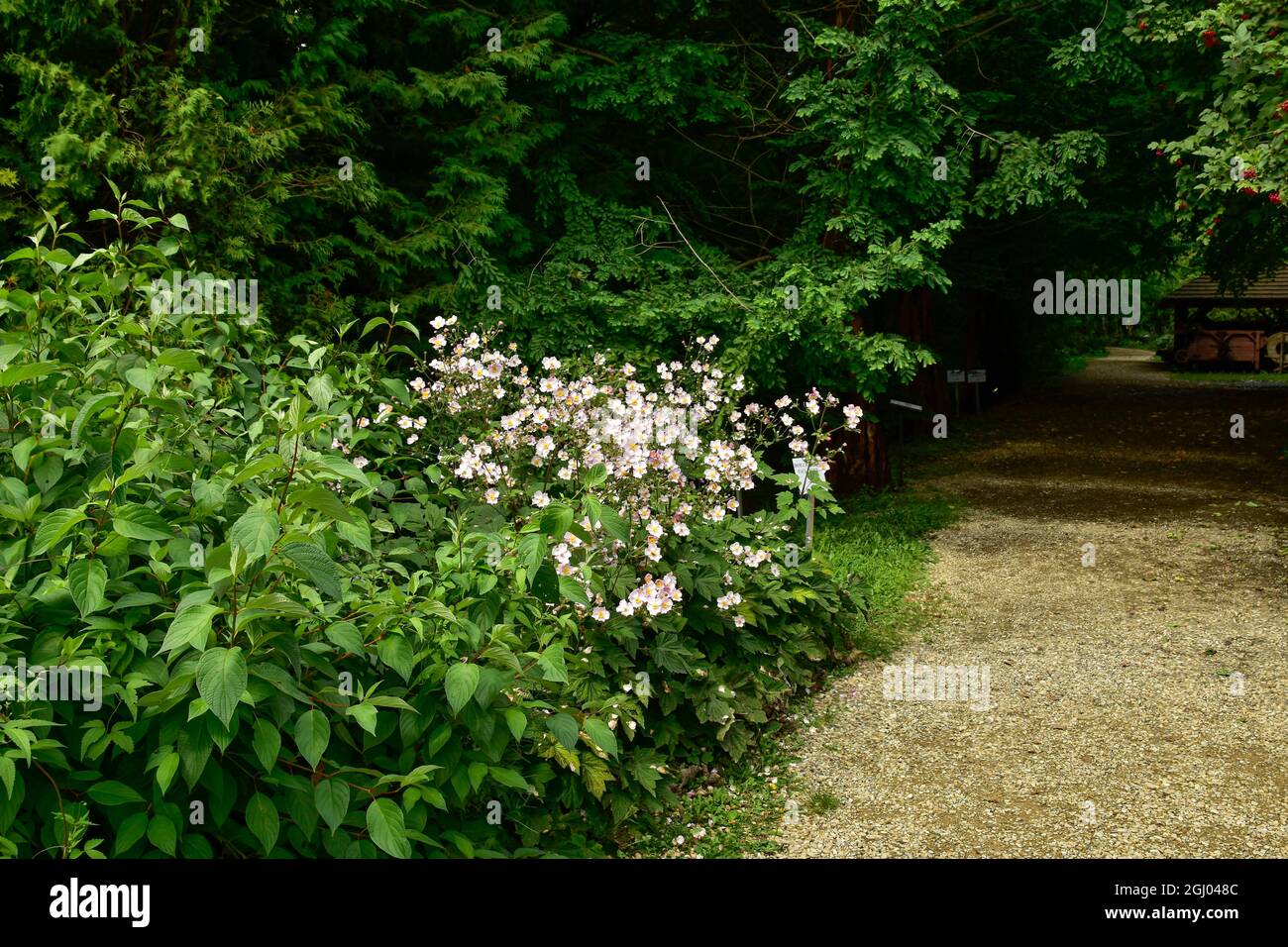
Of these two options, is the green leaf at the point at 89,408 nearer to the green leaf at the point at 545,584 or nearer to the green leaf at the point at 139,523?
the green leaf at the point at 139,523

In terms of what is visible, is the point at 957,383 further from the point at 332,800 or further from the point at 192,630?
the point at 192,630

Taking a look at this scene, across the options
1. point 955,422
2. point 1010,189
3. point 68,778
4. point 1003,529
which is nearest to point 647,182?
point 1010,189

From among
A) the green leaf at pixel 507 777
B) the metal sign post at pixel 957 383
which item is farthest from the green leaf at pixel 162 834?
the metal sign post at pixel 957 383

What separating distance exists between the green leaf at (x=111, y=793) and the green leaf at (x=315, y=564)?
725 mm

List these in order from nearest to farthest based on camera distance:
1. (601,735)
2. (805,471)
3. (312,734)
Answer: (312,734)
(601,735)
(805,471)

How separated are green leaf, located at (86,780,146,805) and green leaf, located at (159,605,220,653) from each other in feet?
1.64

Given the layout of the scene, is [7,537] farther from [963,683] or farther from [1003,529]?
[1003,529]

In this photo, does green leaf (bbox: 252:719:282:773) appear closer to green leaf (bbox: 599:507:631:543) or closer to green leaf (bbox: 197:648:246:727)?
green leaf (bbox: 197:648:246:727)

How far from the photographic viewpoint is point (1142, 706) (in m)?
5.91

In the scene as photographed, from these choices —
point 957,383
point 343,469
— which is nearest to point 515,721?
point 343,469

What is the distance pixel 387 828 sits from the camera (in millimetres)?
2598

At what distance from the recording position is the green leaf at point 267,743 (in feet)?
8.29

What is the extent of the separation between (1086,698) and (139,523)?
5095 mm

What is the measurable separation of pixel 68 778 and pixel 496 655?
41.5 inches
